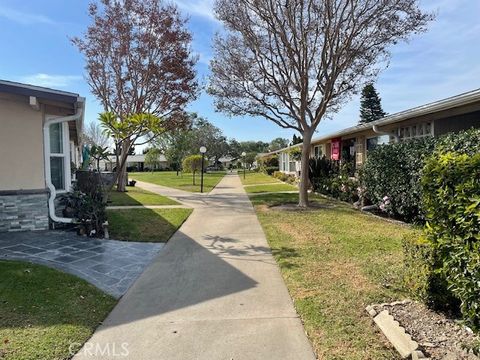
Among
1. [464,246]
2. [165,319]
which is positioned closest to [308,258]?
[165,319]

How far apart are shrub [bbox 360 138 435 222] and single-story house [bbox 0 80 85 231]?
756 centimetres

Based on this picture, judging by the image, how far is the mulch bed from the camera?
3088 millimetres

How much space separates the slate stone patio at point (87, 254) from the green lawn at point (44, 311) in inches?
12.0

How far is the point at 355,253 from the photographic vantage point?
21.9 ft

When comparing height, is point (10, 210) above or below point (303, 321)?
above

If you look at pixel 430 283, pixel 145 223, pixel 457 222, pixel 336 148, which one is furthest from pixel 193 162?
pixel 457 222

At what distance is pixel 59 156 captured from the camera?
9.19 m

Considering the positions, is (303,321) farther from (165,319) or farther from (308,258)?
(308,258)

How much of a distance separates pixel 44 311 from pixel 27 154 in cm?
512

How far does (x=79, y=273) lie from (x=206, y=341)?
111 inches

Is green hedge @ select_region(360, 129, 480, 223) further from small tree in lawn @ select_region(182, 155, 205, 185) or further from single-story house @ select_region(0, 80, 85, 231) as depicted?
small tree in lawn @ select_region(182, 155, 205, 185)

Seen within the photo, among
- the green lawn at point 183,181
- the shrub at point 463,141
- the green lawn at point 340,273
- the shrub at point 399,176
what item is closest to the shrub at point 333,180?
the shrub at point 399,176

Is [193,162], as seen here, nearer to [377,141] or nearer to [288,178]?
[288,178]

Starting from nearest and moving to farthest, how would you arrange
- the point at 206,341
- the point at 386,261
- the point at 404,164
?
1. the point at 206,341
2. the point at 386,261
3. the point at 404,164
